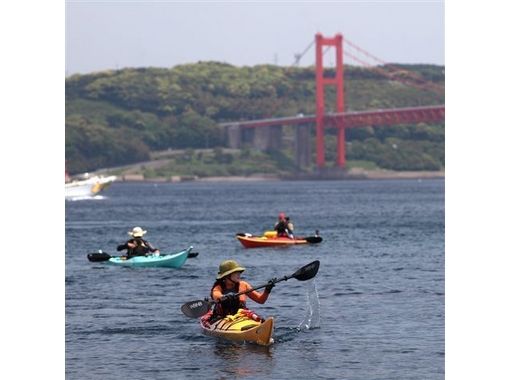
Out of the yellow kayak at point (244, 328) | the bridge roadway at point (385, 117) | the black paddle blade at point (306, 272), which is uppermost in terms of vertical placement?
the bridge roadway at point (385, 117)

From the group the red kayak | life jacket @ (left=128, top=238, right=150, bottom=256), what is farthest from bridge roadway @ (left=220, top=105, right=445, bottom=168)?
life jacket @ (left=128, top=238, right=150, bottom=256)

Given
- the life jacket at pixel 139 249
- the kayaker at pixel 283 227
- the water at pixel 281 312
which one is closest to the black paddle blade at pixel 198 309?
the water at pixel 281 312

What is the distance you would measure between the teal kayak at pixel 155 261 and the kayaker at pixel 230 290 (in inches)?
624

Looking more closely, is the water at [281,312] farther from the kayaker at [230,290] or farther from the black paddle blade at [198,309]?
the kayaker at [230,290]

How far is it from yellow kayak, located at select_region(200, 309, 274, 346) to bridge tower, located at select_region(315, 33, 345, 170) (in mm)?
141400

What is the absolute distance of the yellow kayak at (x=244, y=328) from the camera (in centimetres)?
2498

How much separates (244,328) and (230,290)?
872 mm

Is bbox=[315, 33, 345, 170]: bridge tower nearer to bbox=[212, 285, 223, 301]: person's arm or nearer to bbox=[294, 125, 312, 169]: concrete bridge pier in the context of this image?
bbox=[294, 125, 312, 169]: concrete bridge pier

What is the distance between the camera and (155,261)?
1652 inches

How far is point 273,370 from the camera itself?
23047 millimetres

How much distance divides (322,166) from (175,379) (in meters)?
159
